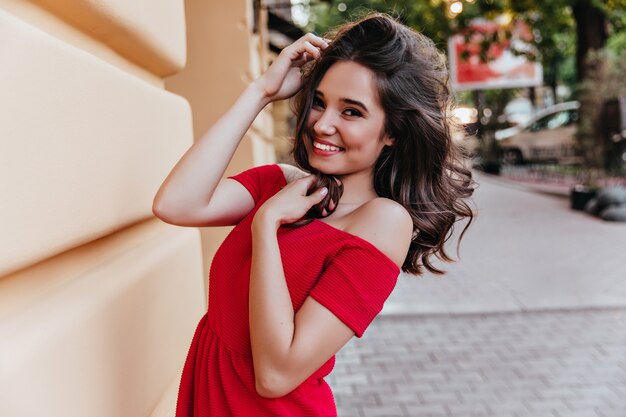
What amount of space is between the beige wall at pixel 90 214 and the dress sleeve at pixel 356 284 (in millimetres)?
549

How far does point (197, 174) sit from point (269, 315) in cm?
46

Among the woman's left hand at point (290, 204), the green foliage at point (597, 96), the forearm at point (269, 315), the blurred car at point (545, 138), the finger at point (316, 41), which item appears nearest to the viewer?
the forearm at point (269, 315)

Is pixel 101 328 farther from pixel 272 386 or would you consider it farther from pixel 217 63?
pixel 217 63

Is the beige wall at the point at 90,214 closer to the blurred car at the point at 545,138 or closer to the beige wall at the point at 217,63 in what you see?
the beige wall at the point at 217,63

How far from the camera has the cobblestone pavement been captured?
4039mm

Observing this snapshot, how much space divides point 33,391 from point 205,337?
21.1 inches

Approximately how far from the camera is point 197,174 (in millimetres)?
1670

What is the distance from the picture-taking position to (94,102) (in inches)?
60.9

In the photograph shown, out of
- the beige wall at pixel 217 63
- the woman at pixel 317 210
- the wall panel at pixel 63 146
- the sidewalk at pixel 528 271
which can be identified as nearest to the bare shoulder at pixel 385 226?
the woman at pixel 317 210

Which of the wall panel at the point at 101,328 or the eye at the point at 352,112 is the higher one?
the eye at the point at 352,112

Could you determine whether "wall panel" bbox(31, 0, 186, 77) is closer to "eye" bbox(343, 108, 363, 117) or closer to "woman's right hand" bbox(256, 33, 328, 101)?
"woman's right hand" bbox(256, 33, 328, 101)

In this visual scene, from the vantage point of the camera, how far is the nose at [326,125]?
1636 millimetres

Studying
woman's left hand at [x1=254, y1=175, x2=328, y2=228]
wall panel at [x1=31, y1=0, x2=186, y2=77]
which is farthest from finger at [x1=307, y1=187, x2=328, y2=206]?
wall panel at [x1=31, y1=0, x2=186, y2=77]

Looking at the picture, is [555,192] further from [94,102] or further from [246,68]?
[94,102]
